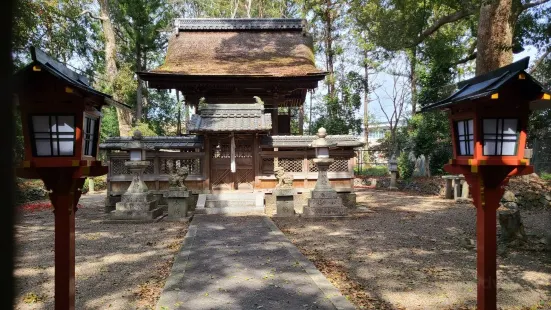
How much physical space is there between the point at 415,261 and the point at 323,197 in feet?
16.8

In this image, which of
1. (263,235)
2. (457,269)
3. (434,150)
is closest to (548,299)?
(457,269)

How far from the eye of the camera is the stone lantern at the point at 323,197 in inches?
431

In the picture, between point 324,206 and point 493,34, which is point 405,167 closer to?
point 493,34

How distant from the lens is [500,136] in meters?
3.55

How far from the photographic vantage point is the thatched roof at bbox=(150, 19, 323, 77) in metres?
15.1

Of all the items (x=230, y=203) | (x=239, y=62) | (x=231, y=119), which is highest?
(x=239, y=62)

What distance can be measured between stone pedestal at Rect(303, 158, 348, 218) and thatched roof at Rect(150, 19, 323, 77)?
14.7 feet

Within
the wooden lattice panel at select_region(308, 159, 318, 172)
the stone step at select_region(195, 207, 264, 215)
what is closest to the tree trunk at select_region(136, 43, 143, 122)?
the stone step at select_region(195, 207, 264, 215)

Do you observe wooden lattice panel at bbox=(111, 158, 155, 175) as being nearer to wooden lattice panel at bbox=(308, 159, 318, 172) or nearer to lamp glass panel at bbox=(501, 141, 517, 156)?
wooden lattice panel at bbox=(308, 159, 318, 172)

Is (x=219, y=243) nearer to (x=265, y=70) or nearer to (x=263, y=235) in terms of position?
(x=263, y=235)

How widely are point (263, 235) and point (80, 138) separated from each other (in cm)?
563

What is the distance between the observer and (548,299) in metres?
4.35

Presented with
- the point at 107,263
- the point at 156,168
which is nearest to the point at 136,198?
the point at 156,168

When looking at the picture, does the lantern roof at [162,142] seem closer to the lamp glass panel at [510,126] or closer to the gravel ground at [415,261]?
the gravel ground at [415,261]
